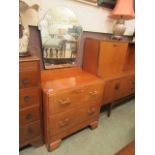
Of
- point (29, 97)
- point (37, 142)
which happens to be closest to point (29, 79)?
point (29, 97)

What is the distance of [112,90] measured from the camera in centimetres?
197

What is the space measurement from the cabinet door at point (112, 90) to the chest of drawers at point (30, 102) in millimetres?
907

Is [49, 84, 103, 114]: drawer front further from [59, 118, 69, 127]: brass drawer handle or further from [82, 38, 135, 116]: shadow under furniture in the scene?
[82, 38, 135, 116]: shadow under furniture

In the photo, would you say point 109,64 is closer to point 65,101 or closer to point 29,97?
point 65,101

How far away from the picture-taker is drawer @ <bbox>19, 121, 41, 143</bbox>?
1.33m

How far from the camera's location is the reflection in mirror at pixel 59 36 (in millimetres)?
1573

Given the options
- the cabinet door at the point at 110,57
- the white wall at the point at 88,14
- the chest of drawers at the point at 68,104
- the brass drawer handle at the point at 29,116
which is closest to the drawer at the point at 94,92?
the chest of drawers at the point at 68,104

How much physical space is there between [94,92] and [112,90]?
1.47 feet

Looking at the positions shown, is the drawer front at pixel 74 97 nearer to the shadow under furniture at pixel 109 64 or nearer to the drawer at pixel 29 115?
the drawer at pixel 29 115

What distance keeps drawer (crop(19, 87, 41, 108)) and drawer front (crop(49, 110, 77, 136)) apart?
0.24 m
